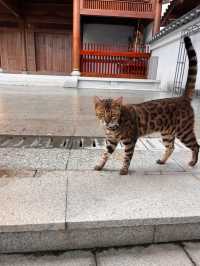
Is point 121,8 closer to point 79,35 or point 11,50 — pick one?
point 79,35

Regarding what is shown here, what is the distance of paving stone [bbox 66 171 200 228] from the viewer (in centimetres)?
142

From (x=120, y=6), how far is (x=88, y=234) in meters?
9.38

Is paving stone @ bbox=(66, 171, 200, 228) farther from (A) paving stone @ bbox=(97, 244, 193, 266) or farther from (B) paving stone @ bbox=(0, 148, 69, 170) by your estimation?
(B) paving stone @ bbox=(0, 148, 69, 170)

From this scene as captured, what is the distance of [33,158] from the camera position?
2248mm

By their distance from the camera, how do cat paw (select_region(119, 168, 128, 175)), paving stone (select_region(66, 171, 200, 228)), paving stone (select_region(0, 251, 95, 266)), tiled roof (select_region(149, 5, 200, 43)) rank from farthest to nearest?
1. tiled roof (select_region(149, 5, 200, 43))
2. cat paw (select_region(119, 168, 128, 175))
3. paving stone (select_region(66, 171, 200, 228))
4. paving stone (select_region(0, 251, 95, 266))

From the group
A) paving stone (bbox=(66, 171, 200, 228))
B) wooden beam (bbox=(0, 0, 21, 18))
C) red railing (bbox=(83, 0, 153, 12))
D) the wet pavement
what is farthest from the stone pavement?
wooden beam (bbox=(0, 0, 21, 18))

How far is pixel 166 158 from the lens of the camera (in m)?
2.31

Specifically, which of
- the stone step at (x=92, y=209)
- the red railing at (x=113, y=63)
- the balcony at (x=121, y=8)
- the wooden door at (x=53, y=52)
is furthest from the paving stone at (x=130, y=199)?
the wooden door at (x=53, y=52)

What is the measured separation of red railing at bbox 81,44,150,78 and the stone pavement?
28.2ft

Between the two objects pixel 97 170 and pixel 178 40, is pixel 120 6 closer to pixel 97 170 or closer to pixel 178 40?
pixel 178 40

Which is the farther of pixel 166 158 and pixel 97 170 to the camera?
pixel 166 158

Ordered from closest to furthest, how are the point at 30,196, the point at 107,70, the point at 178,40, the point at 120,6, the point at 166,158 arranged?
the point at 30,196 → the point at 166,158 → the point at 178,40 → the point at 120,6 → the point at 107,70

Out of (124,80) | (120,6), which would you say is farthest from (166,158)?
(120,6)

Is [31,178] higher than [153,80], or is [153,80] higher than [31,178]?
[153,80]
